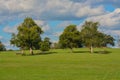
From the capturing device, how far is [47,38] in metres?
126

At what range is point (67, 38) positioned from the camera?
129125mm

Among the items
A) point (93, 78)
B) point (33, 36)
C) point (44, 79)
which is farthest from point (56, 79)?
point (33, 36)

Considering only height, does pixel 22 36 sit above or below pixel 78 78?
above

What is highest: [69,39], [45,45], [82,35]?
[82,35]

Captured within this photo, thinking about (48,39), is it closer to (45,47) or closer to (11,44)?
(45,47)

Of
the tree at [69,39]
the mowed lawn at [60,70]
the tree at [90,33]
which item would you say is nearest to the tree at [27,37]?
the tree at [69,39]

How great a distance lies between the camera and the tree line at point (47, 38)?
119 meters

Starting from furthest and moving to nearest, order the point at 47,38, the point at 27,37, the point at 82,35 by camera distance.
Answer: the point at 82,35 < the point at 47,38 < the point at 27,37

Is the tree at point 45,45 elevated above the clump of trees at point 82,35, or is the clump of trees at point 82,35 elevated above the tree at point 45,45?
the clump of trees at point 82,35

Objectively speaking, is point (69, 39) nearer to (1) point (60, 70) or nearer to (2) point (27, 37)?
(2) point (27, 37)

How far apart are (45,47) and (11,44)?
10793 millimetres

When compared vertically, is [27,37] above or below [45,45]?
above

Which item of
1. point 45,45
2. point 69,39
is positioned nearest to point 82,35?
point 69,39

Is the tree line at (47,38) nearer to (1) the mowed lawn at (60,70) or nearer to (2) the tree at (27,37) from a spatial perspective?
(2) the tree at (27,37)
